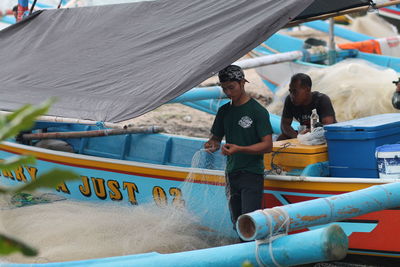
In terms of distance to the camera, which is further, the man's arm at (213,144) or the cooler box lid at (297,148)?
the cooler box lid at (297,148)

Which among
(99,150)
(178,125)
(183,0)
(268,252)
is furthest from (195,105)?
(268,252)

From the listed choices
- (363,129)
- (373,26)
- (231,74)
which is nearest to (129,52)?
(231,74)

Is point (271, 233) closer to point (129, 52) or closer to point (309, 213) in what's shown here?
point (309, 213)

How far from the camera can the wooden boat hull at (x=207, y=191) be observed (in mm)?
4773

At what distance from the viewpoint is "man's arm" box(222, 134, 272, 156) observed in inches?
176

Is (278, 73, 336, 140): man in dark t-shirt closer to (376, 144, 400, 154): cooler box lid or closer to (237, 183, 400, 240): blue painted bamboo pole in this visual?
(376, 144, 400, 154): cooler box lid

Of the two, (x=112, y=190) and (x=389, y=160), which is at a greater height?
(x=389, y=160)

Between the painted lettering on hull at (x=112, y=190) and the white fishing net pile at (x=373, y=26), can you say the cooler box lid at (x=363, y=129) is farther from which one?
the white fishing net pile at (x=373, y=26)

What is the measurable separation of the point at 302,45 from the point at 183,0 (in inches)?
370

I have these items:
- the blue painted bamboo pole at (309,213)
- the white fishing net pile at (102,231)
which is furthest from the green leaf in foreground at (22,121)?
the white fishing net pile at (102,231)

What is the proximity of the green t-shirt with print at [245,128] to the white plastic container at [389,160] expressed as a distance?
37.3 inches

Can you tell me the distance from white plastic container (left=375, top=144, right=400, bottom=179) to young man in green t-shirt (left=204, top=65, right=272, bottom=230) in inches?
37.3

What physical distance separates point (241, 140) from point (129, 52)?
3.93ft

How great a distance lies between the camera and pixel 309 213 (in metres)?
2.71
